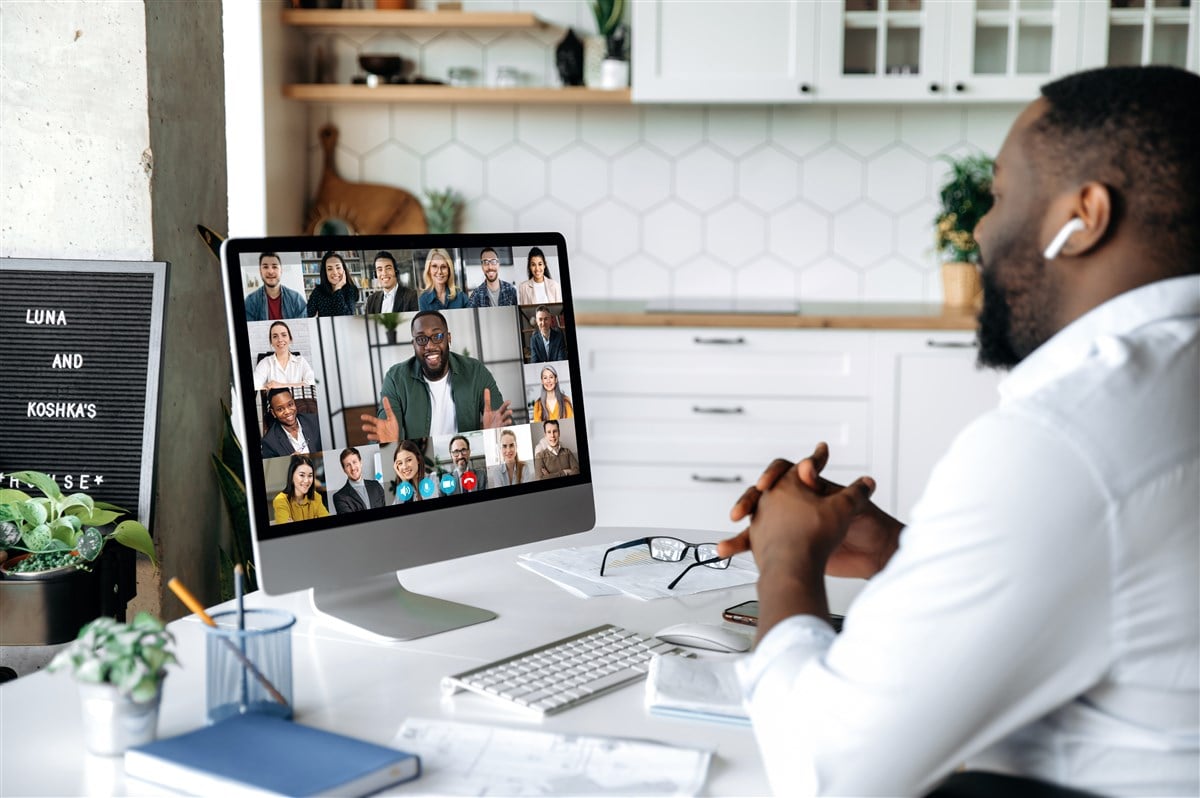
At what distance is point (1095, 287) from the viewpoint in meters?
1.01

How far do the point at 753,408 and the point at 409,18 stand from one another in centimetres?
168

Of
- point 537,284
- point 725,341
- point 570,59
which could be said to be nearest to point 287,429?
point 537,284

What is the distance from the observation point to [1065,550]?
2.78 ft

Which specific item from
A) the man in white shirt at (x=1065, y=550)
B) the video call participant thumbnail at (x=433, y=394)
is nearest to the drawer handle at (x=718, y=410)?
the video call participant thumbnail at (x=433, y=394)

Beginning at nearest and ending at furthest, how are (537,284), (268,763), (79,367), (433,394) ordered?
(268,763), (433,394), (537,284), (79,367)

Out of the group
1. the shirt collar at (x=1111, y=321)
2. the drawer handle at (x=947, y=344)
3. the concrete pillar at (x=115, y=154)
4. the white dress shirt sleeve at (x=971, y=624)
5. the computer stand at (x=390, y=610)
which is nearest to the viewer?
the white dress shirt sleeve at (x=971, y=624)

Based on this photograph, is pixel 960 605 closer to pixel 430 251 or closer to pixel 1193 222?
pixel 1193 222

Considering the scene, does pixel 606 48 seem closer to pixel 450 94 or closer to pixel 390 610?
pixel 450 94

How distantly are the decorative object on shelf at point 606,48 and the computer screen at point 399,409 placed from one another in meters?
2.38

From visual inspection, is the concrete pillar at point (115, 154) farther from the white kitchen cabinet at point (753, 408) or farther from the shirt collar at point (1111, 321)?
the white kitchen cabinet at point (753, 408)

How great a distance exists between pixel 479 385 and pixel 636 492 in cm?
220

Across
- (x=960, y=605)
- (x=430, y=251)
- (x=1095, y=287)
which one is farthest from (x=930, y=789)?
(x=430, y=251)

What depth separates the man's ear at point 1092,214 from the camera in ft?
3.19

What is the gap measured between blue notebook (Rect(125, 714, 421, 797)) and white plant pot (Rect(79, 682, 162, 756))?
3 centimetres
